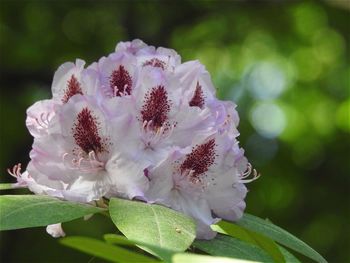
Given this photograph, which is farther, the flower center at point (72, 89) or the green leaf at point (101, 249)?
the flower center at point (72, 89)

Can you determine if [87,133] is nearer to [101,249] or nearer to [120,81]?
[120,81]

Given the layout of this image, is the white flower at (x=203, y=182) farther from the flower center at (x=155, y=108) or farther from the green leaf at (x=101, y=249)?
the green leaf at (x=101, y=249)

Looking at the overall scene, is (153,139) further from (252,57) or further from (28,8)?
(252,57)

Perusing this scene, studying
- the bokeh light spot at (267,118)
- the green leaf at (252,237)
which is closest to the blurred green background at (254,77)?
the bokeh light spot at (267,118)

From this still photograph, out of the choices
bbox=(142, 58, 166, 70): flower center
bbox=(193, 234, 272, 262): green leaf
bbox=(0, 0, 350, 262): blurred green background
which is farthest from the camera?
bbox=(0, 0, 350, 262): blurred green background

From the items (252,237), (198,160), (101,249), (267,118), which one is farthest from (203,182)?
(267,118)

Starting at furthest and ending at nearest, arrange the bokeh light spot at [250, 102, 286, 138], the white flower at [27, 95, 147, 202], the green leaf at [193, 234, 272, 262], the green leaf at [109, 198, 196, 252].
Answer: the bokeh light spot at [250, 102, 286, 138]
the white flower at [27, 95, 147, 202]
the green leaf at [193, 234, 272, 262]
the green leaf at [109, 198, 196, 252]

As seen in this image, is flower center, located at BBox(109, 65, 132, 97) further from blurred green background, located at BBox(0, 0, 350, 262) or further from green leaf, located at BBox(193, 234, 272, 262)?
blurred green background, located at BBox(0, 0, 350, 262)

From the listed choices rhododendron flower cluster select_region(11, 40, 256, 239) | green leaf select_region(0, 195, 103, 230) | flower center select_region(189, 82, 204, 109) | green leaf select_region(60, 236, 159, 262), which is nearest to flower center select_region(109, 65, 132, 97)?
rhododendron flower cluster select_region(11, 40, 256, 239)
